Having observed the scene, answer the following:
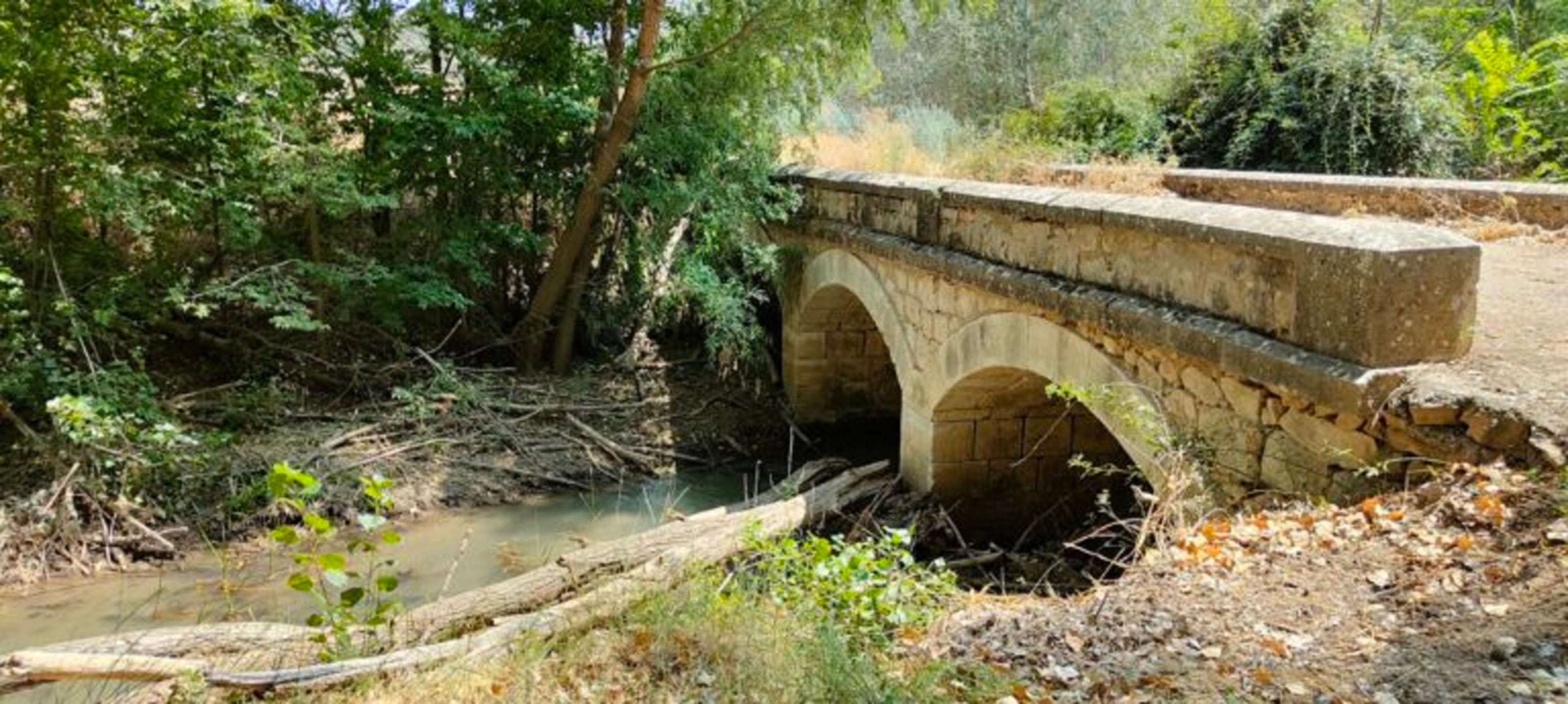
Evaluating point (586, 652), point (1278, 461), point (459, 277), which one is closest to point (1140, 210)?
point (1278, 461)

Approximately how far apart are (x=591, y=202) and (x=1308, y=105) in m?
6.73

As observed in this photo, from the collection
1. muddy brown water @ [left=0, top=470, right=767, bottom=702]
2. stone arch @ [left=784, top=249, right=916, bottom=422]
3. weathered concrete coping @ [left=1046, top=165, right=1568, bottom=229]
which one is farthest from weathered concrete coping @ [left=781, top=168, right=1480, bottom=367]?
stone arch @ [left=784, top=249, right=916, bottom=422]

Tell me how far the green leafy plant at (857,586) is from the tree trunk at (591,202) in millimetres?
4971

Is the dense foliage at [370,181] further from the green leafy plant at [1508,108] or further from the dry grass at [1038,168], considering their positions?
the green leafy plant at [1508,108]

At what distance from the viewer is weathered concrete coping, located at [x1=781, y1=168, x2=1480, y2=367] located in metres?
3.39

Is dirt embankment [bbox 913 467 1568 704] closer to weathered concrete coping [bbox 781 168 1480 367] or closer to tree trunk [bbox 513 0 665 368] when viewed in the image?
weathered concrete coping [bbox 781 168 1480 367]

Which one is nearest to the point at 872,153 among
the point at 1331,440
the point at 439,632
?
the point at 1331,440

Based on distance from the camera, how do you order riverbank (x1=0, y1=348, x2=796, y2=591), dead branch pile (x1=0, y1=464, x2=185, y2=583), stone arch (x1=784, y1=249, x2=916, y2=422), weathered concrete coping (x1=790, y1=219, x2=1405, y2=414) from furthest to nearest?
stone arch (x1=784, y1=249, x2=916, y2=422) < riverbank (x1=0, y1=348, x2=796, y2=591) < dead branch pile (x1=0, y1=464, x2=185, y2=583) < weathered concrete coping (x1=790, y1=219, x2=1405, y2=414)

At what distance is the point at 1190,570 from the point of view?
3.47 meters

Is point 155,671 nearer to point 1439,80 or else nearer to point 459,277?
point 459,277

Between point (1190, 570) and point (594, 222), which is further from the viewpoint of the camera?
point (594, 222)

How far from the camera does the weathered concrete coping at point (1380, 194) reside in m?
6.06

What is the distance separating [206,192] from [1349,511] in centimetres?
720

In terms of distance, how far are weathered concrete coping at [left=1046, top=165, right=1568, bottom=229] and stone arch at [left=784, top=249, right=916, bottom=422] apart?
101 inches
